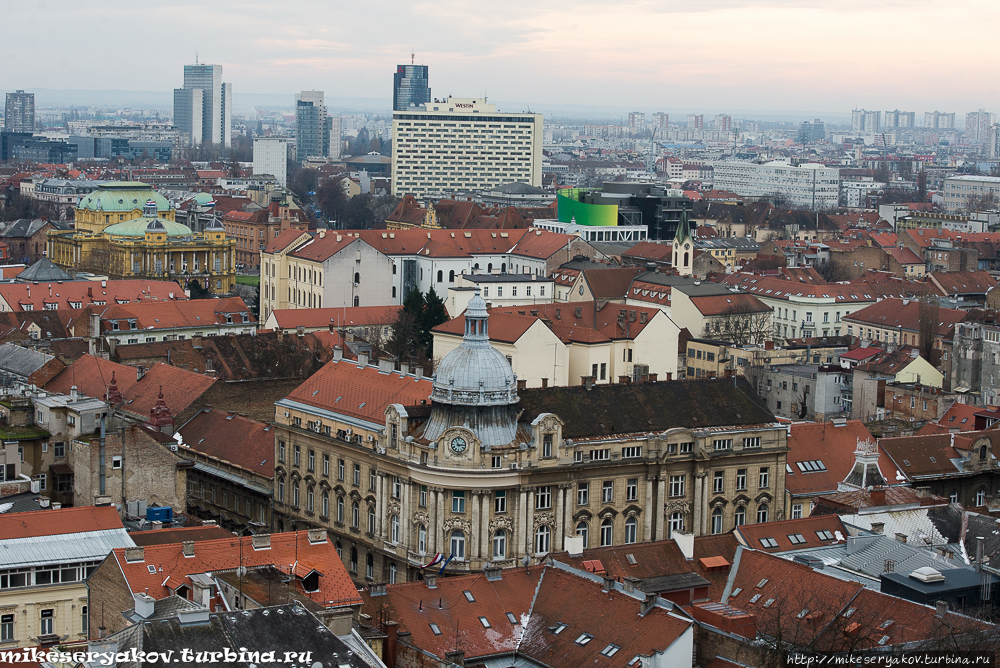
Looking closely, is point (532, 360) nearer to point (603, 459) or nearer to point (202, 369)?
point (202, 369)

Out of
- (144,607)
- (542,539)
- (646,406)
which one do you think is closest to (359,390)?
(542,539)

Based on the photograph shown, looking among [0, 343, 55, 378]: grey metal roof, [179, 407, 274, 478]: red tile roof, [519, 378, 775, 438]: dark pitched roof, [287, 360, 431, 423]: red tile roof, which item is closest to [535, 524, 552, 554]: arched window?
[519, 378, 775, 438]: dark pitched roof

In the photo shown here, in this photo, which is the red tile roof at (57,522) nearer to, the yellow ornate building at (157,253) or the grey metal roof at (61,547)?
the grey metal roof at (61,547)

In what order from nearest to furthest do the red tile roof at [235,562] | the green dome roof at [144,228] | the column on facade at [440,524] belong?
the red tile roof at [235,562]
the column on facade at [440,524]
the green dome roof at [144,228]

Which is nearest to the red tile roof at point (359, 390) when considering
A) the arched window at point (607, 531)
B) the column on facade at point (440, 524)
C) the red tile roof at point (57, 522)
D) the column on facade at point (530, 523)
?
the column on facade at point (440, 524)

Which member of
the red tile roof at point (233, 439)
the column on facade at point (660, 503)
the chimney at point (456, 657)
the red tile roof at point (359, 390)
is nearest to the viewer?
the chimney at point (456, 657)

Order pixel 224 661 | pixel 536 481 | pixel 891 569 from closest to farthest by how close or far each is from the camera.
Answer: pixel 224 661, pixel 891 569, pixel 536 481

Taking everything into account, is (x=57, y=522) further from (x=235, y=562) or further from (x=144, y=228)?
(x=144, y=228)

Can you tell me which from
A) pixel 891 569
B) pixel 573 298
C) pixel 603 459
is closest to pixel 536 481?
pixel 603 459
